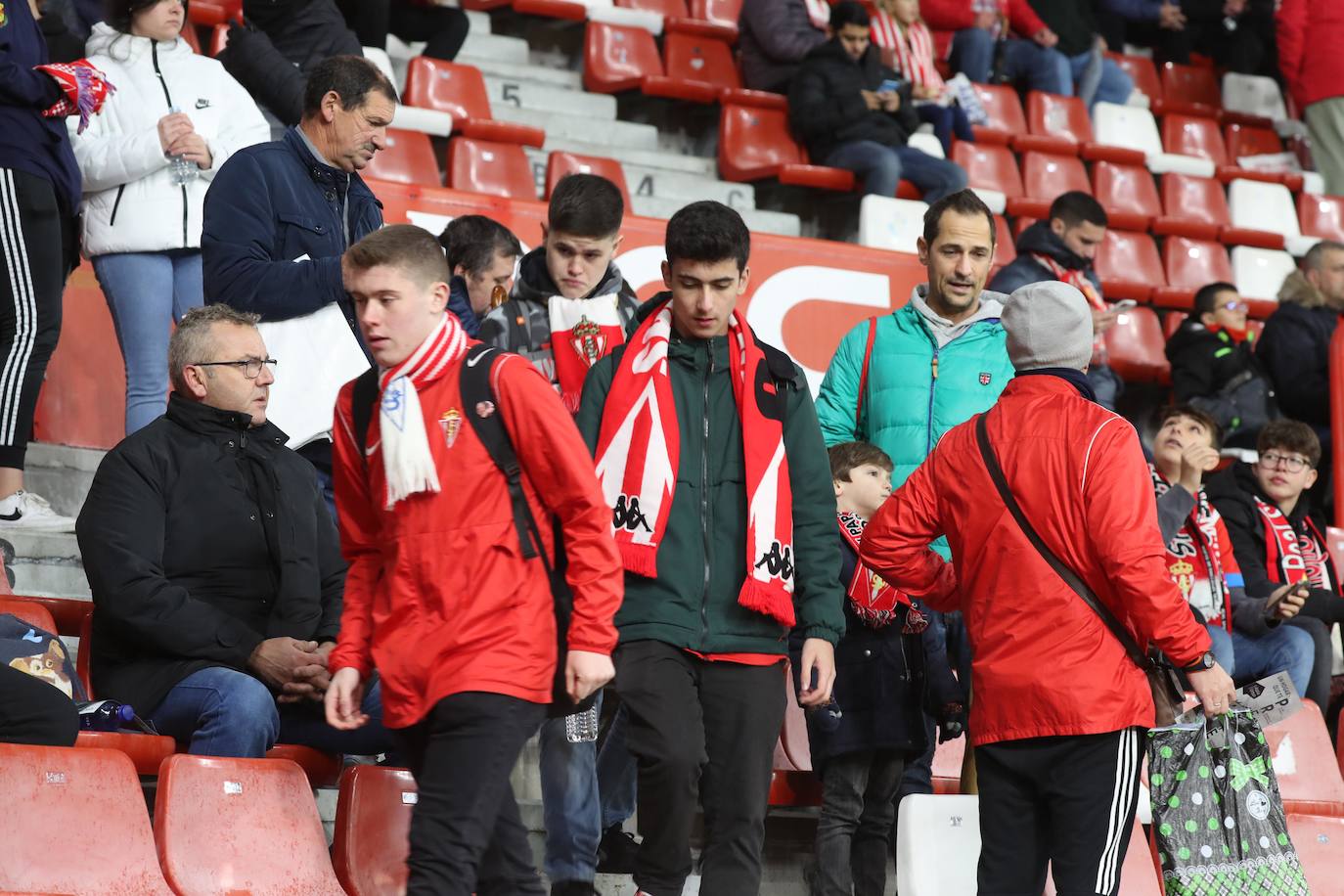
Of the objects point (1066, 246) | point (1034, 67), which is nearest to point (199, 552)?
point (1066, 246)

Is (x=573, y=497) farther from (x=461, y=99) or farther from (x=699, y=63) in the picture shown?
(x=699, y=63)

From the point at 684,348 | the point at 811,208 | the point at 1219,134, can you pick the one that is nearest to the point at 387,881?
the point at 684,348

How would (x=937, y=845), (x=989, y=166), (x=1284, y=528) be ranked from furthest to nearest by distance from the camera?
(x=989, y=166)
(x=1284, y=528)
(x=937, y=845)

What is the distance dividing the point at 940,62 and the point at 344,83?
6.61 m

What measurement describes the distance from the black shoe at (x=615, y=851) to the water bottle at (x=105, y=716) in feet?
3.71

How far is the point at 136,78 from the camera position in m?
5.37

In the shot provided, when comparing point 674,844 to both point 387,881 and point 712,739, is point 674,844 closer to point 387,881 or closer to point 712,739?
point 712,739

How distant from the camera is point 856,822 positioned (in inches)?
172

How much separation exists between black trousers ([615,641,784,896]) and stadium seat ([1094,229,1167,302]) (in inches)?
237

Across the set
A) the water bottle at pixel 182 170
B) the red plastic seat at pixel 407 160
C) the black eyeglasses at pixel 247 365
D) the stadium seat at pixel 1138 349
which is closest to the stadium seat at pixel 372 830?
the black eyeglasses at pixel 247 365

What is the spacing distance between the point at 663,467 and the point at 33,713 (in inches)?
55.3

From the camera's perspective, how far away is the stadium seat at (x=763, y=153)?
852cm

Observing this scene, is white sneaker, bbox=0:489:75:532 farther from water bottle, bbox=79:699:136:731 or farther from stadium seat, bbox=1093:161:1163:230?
stadium seat, bbox=1093:161:1163:230

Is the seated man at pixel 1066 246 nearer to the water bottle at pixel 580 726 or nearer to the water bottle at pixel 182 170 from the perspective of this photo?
the water bottle at pixel 182 170
